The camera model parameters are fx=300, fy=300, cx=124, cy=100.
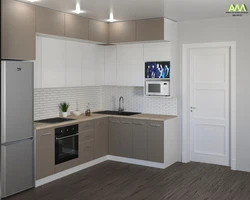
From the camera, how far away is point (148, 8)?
15.0ft

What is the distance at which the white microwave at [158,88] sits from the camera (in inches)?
219

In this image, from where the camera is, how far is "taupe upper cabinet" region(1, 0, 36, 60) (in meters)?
3.92

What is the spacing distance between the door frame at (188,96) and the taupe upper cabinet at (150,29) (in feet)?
2.19

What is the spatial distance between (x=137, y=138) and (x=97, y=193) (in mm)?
1637

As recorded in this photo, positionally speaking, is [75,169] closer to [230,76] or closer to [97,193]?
[97,193]

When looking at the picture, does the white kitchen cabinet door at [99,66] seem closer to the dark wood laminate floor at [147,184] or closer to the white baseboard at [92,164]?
the white baseboard at [92,164]

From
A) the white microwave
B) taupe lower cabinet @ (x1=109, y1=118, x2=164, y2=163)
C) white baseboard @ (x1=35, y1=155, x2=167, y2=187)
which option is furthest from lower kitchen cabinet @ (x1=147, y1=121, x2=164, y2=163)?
the white microwave

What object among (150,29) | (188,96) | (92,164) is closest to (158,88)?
(188,96)

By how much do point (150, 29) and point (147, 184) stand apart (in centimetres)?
271

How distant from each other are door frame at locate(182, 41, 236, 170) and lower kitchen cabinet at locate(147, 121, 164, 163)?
688mm

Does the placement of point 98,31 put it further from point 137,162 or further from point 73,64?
point 137,162

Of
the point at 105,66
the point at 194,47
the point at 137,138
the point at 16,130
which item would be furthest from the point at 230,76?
the point at 16,130

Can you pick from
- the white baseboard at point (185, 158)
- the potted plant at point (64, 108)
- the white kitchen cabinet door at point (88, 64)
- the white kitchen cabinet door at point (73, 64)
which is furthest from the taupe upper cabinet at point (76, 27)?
the white baseboard at point (185, 158)

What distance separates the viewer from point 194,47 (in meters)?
5.62
